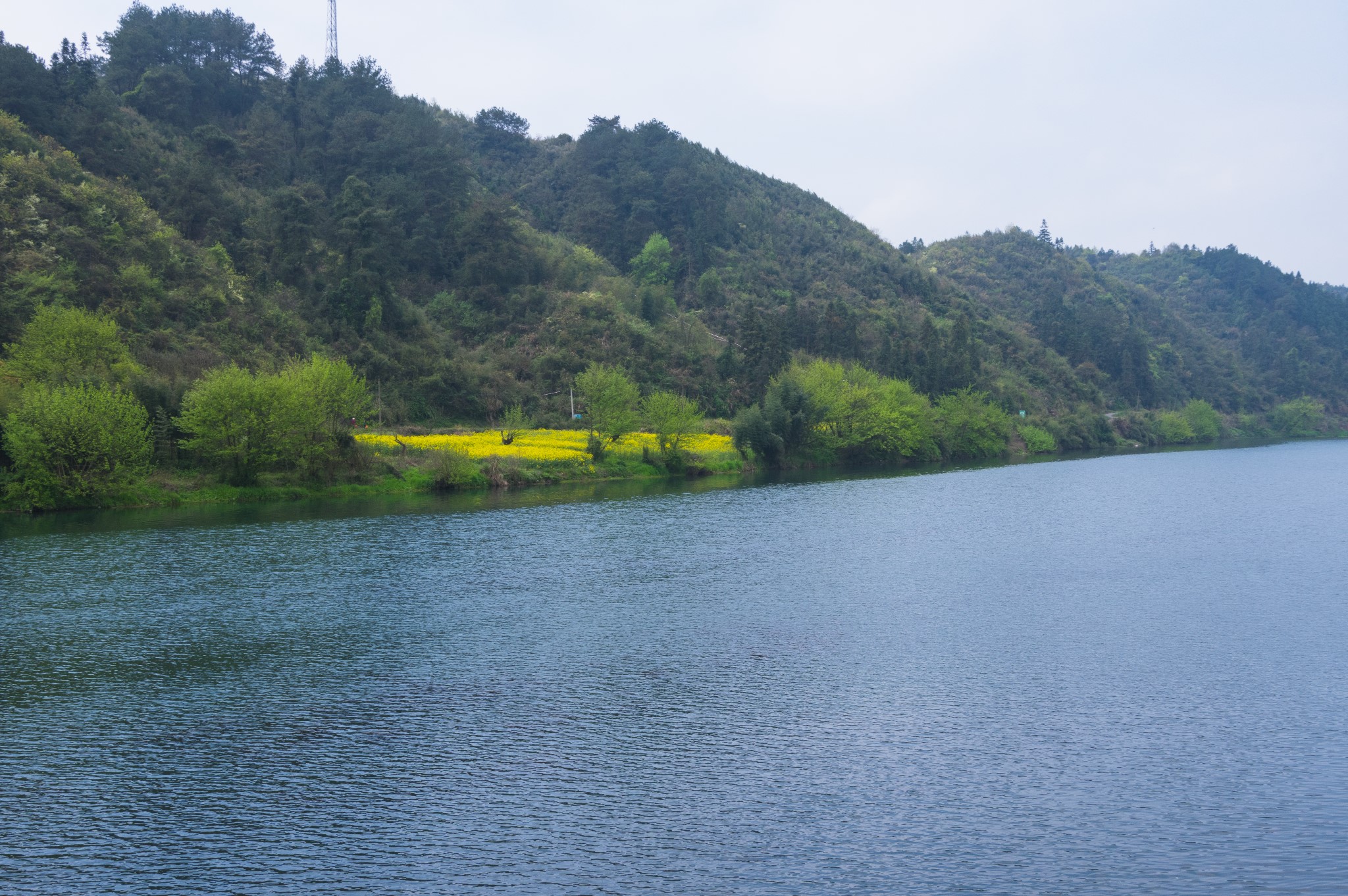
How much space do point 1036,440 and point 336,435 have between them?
92658 millimetres

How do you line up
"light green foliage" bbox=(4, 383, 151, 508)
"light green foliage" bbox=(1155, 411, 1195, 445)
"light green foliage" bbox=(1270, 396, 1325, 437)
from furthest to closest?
1. "light green foliage" bbox=(1270, 396, 1325, 437)
2. "light green foliage" bbox=(1155, 411, 1195, 445)
3. "light green foliage" bbox=(4, 383, 151, 508)

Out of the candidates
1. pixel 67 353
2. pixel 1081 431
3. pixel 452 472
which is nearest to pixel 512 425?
pixel 452 472

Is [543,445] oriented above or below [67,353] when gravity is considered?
below

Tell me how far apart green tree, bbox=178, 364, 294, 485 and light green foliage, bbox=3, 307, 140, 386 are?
6233 millimetres

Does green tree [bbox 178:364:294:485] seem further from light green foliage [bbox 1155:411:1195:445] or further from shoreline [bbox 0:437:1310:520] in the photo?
light green foliage [bbox 1155:411:1195:445]

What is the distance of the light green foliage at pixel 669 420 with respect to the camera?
291ft

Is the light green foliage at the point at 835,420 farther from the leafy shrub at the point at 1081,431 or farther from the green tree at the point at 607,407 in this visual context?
the leafy shrub at the point at 1081,431

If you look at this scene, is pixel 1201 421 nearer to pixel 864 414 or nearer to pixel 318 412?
pixel 864 414

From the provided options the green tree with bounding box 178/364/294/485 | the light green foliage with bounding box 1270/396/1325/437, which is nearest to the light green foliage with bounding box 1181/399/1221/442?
the light green foliage with bounding box 1270/396/1325/437

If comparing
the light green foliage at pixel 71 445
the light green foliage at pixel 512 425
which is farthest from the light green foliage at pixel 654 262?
the light green foliage at pixel 71 445

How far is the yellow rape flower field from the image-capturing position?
3103 inches

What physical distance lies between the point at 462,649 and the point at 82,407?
4084cm

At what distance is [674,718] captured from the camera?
23234 mm

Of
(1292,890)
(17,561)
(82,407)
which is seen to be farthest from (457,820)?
(82,407)
